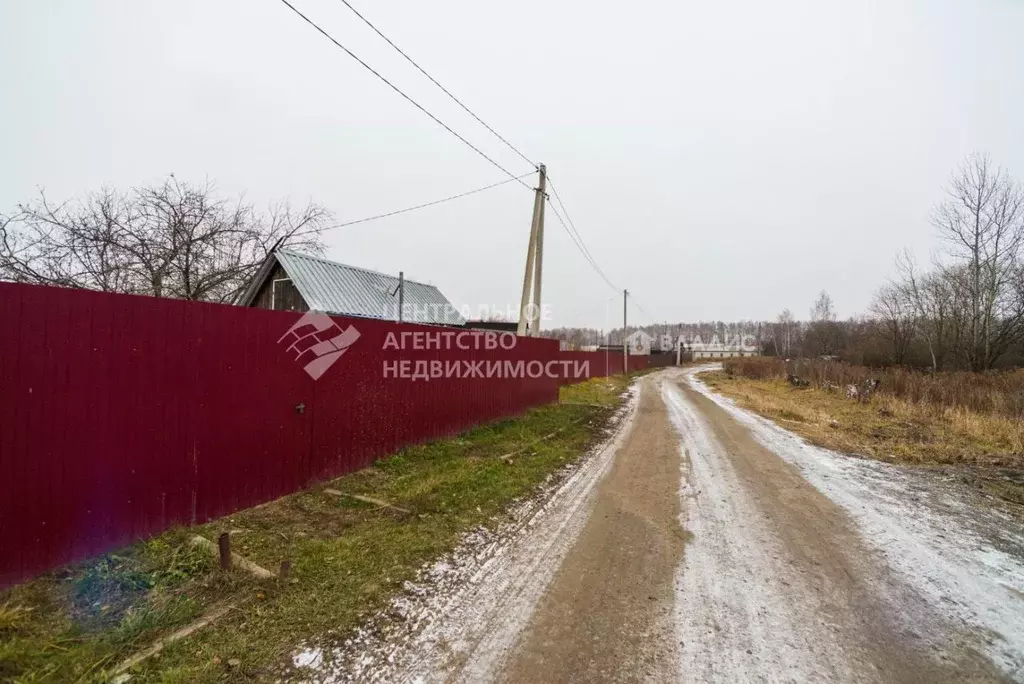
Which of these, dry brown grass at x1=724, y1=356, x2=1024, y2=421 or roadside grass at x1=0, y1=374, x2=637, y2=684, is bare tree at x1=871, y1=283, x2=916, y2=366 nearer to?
dry brown grass at x1=724, y1=356, x2=1024, y2=421

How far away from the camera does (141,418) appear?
3238mm

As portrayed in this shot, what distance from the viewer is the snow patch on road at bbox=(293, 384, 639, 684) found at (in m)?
2.20

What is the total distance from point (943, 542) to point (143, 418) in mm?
6940

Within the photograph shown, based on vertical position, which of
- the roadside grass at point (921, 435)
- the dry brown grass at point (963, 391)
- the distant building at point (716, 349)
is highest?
the distant building at point (716, 349)

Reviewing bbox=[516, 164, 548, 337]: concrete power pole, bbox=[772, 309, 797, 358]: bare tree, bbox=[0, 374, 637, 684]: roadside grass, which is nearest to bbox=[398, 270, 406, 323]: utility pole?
bbox=[516, 164, 548, 337]: concrete power pole

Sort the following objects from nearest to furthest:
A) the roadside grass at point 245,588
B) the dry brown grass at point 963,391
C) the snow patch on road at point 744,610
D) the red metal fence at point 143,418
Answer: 1. the roadside grass at point 245,588
2. the snow patch on road at point 744,610
3. the red metal fence at point 143,418
4. the dry brown grass at point 963,391

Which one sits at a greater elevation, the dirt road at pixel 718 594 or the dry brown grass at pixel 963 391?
the dry brown grass at pixel 963 391

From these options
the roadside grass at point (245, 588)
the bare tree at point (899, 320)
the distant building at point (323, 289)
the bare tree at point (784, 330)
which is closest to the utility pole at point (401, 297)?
the distant building at point (323, 289)

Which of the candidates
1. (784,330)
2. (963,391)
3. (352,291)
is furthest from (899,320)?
(784,330)

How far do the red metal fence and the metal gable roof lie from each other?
1136cm

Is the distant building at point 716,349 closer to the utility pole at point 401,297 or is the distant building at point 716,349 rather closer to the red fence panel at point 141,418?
the utility pole at point 401,297

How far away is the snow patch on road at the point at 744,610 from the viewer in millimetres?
2264

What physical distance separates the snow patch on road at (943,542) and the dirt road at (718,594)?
2 centimetres

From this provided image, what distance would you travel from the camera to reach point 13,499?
8.66ft
